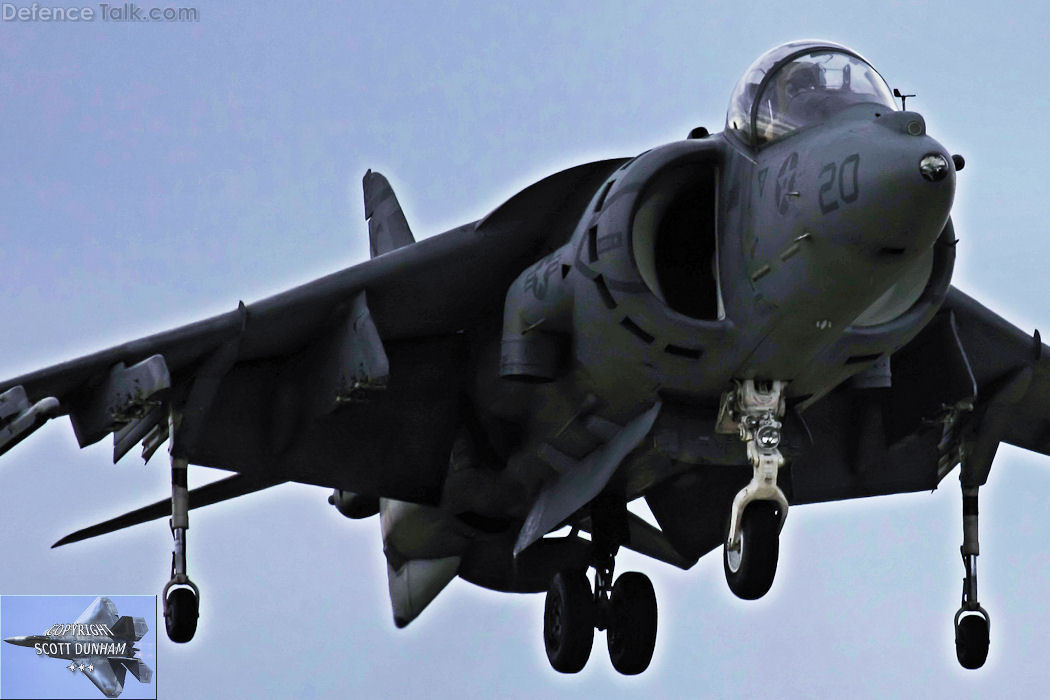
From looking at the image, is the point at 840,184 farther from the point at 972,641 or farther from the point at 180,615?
the point at 972,641

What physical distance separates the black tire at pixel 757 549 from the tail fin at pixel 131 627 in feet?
15.8

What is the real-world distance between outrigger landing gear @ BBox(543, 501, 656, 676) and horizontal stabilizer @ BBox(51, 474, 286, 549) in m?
3.26

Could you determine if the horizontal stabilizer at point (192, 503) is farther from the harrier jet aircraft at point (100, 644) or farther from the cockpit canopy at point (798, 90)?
the cockpit canopy at point (798, 90)

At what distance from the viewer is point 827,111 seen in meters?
15.0

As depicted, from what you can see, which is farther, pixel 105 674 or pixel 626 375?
pixel 105 674

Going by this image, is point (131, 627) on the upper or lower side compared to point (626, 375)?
lower

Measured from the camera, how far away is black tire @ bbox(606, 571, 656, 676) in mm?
17484

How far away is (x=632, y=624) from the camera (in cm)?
1753

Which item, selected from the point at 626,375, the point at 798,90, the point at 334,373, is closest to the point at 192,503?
the point at 334,373

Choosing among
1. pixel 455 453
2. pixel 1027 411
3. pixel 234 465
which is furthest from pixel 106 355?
pixel 1027 411

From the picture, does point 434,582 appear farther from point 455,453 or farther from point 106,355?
point 106,355

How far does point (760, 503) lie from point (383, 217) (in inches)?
251

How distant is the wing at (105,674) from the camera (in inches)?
676

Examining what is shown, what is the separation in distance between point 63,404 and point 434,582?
4354 millimetres
